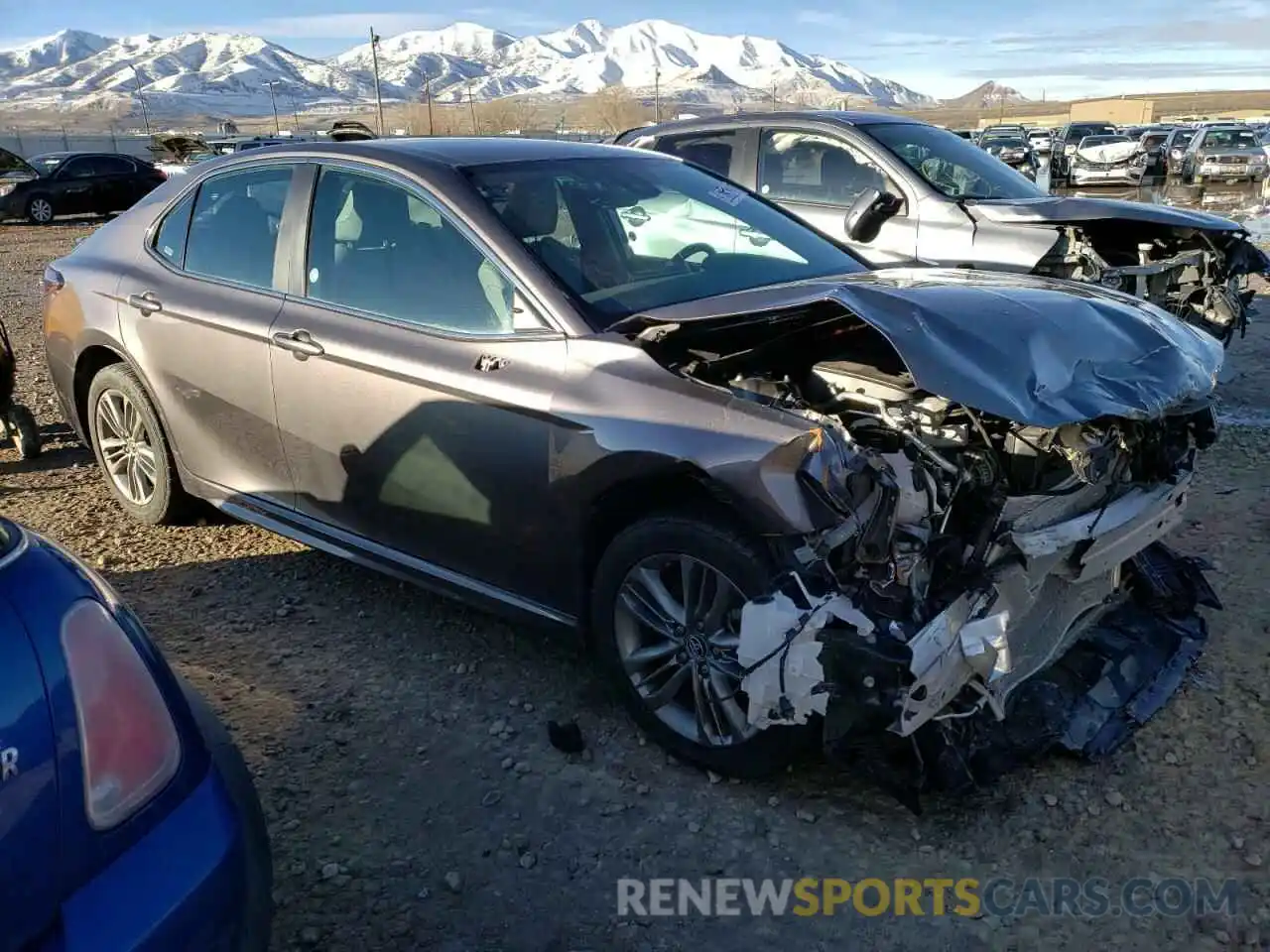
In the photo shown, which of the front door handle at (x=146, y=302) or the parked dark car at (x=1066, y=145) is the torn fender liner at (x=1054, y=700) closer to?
the front door handle at (x=146, y=302)

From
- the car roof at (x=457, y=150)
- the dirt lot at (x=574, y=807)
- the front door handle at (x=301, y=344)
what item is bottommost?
the dirt lot at (x=574, y=807)

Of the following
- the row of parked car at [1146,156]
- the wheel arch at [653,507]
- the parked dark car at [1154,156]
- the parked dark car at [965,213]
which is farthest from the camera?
the parked dark car at [1154,156]

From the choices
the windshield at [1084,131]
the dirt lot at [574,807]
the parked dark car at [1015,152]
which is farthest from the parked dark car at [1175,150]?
the dirt lot at [574,807]

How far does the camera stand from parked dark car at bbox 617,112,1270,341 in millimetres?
6371

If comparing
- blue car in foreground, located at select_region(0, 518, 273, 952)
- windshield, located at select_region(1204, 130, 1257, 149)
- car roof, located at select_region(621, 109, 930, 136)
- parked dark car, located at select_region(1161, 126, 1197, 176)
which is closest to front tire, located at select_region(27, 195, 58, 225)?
car roof, located at select_region(621, 109, 930, 136)

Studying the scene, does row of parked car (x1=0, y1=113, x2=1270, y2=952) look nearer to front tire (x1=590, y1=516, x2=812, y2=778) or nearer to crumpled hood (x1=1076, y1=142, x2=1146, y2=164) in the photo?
front tire (x1=590, y1=516, x2=812, y2=778)

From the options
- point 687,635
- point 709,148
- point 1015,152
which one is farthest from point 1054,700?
point 1015,152

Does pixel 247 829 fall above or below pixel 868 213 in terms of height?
below

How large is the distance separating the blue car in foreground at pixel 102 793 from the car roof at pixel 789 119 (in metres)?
6.28

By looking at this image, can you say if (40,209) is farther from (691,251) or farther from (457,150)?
(691,251)

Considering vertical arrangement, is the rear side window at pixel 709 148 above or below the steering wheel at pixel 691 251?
above

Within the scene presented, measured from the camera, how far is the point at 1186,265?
6801mm

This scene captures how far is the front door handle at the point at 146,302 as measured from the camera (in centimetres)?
424

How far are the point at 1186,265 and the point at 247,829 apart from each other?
22.7 feet
